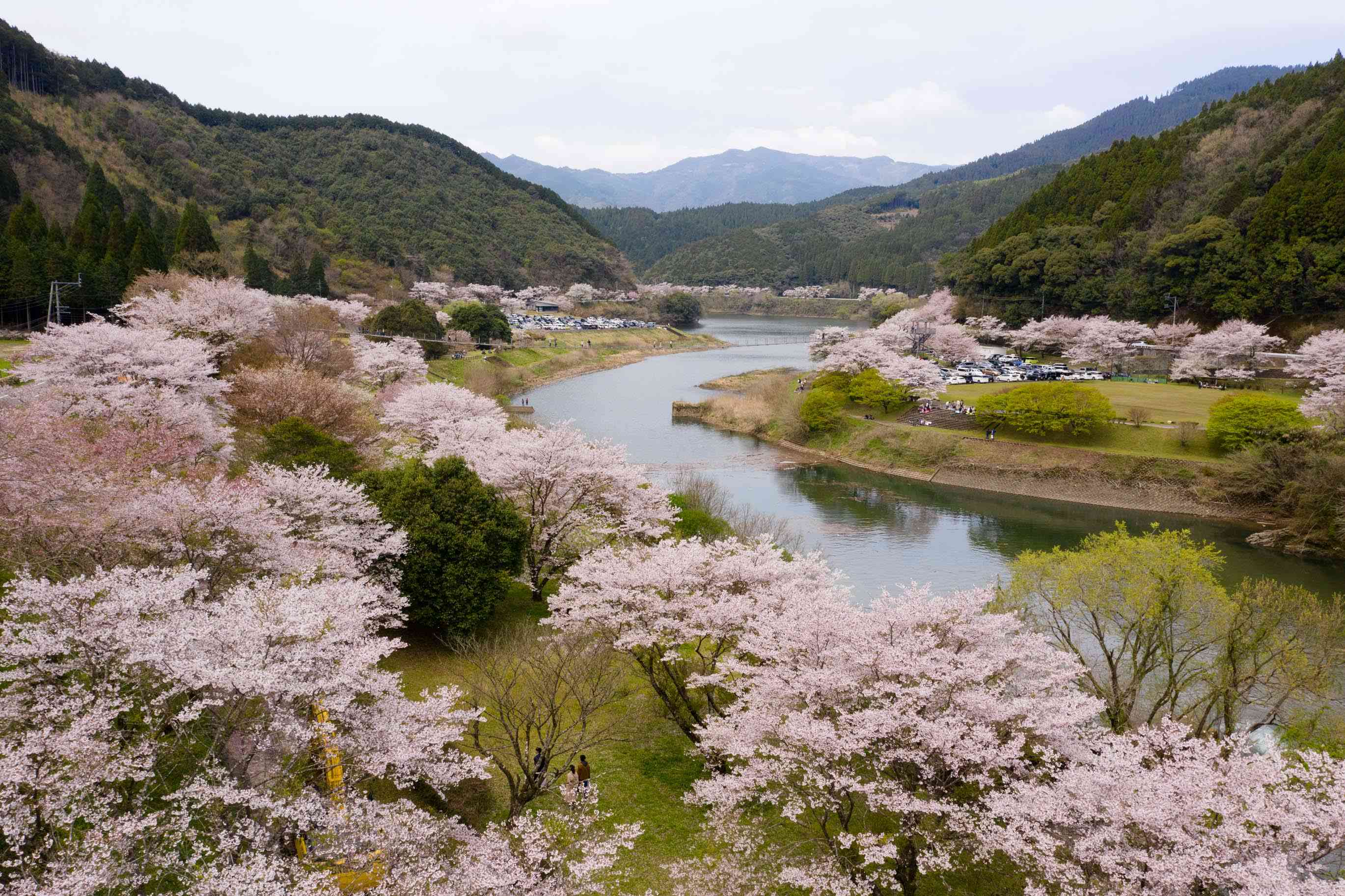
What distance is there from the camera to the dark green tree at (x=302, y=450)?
18531 mm

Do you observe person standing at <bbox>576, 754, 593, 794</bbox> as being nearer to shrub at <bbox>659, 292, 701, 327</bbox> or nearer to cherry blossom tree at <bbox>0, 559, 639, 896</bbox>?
cherry blossom tree at <bbox>0, 559, 639, 896</bbox>

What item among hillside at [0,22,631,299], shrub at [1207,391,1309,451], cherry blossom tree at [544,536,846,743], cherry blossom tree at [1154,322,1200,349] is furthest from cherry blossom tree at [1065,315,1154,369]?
hillside at [0,22,631,299]

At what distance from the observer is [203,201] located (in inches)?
3214

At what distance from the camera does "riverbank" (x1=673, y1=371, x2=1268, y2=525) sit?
33250 millimetres

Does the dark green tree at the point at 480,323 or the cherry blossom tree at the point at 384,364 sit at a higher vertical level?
the dark green tree at the point at 480,323

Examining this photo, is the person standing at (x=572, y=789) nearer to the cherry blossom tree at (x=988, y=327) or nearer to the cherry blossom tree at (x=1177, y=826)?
the cherry blossom tree at (x=1177, y=826)

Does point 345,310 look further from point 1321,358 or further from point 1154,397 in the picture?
point 1321,358

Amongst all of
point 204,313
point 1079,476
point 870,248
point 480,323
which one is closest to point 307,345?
point 204,313

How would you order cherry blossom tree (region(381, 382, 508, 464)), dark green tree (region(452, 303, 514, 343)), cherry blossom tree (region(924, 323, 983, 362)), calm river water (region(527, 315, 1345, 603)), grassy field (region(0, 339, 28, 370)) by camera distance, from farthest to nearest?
cherry blossom tree (region(924, 323, 983, 362)) < dark green tree (region(452, 303, 514, 343)) < grassy field (region(0, 339, 28, 370)) < calm river water (region(527, 315, 1345, 603)) < cherry blossom tree (region(381, 382, 508, 464))

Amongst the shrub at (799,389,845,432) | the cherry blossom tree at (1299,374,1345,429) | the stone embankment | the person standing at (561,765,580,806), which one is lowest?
the person standing at (561,765,580,806)

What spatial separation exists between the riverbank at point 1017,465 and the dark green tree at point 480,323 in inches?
1017

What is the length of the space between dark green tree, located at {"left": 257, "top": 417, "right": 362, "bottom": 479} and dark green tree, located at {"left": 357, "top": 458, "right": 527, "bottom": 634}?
1.30m

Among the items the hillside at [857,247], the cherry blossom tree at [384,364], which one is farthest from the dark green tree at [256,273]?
the hillside at [857,247]

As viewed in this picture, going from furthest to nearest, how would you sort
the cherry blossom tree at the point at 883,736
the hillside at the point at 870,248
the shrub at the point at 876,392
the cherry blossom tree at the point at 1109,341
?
the hillside at the point at 870,248, the cherry blossom tree at the point at 1109,341, the shrub at the point at 876,392, the cherry blossom tree at the point at 883,736
